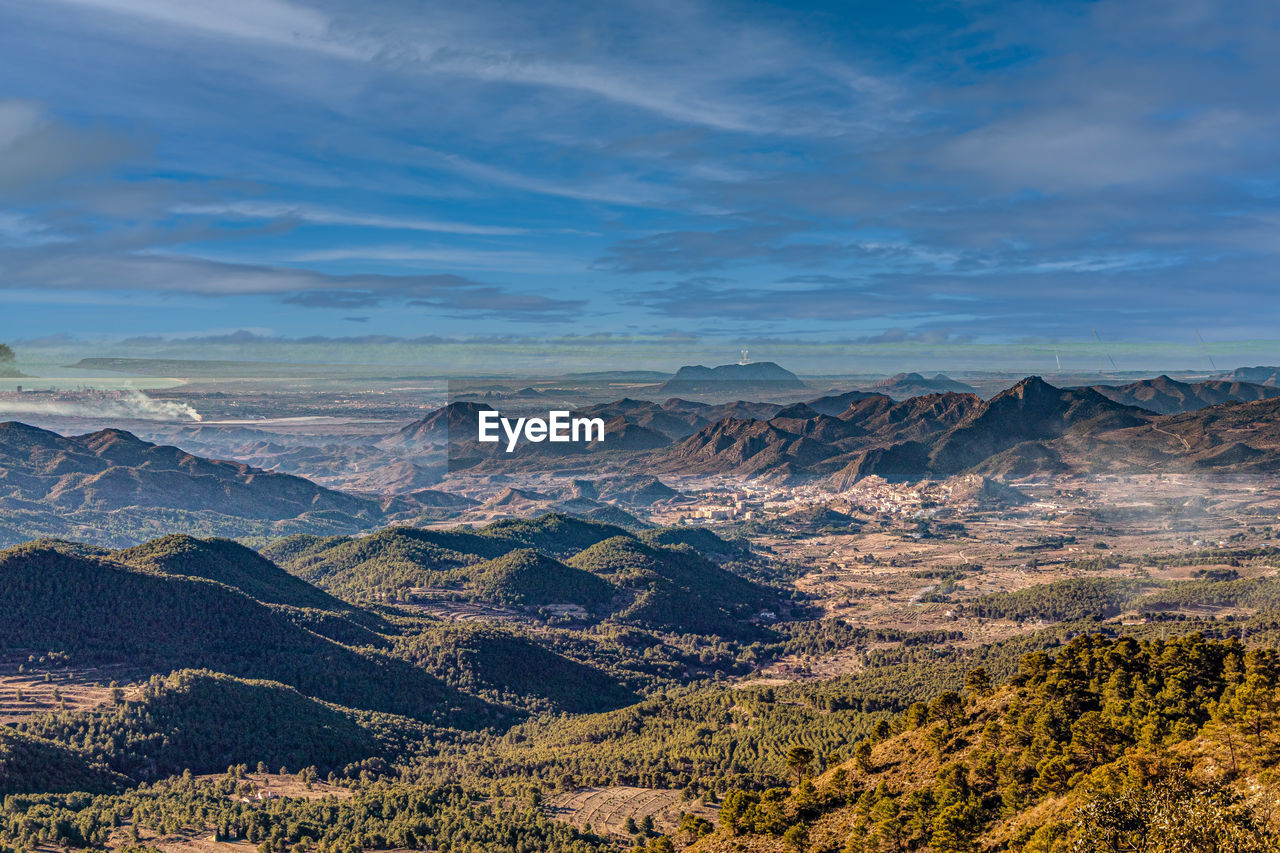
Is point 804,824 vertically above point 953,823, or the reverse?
point 953,823

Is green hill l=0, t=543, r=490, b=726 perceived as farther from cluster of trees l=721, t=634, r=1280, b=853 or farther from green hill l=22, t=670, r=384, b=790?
cluster of trees l=721, t=634, r=1280, b=853

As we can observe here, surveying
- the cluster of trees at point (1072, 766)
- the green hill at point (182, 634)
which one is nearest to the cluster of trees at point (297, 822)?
the cluster of trees at point (1072, 766)

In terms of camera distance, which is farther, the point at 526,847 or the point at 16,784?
the point at 16,784

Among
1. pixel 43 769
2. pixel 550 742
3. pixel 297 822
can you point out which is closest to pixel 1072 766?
pixel 297 822

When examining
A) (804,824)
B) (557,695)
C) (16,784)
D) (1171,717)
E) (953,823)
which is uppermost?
(1171,717)

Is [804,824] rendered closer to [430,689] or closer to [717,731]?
[717,731]

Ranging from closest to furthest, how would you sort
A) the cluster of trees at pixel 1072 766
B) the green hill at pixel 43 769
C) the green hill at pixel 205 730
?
1. the cluster of trees at pixel 1072 766
2. the green hill at pixel 43 769
3. the green hill at pixel 205 730

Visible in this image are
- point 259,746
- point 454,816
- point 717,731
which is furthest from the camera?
point 717,731

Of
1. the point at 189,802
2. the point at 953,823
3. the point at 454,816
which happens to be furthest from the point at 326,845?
the point at 953,823

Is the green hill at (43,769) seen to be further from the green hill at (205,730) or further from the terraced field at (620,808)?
the terraced field at (620,808)

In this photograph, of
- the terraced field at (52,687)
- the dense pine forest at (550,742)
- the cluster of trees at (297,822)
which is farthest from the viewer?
the terraced field at (52,687)

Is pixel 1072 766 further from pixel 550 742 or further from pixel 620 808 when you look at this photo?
pixel 550 742
